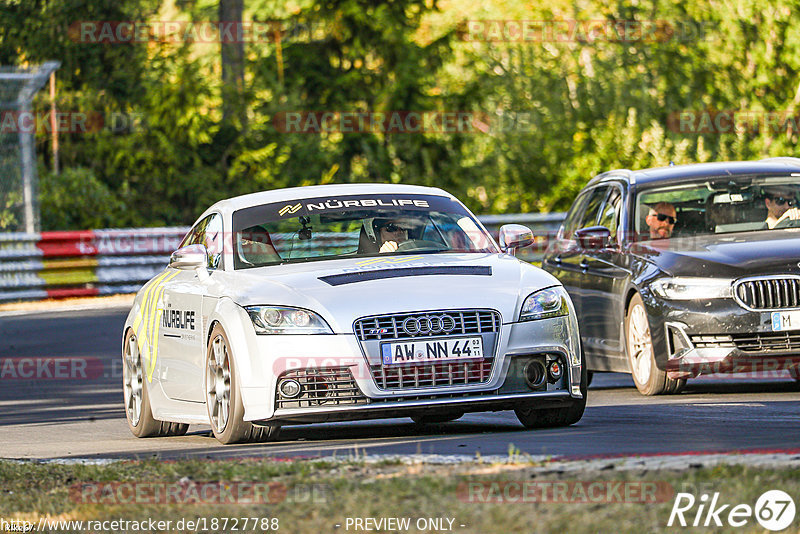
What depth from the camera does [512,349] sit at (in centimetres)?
930

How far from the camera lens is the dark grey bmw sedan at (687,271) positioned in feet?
38.1

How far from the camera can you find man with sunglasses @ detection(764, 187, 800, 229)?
1291cm

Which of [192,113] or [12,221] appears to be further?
[192,113]

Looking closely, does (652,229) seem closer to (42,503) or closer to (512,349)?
(512,349)

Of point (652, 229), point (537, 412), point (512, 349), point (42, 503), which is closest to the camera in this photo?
point (42, 503)

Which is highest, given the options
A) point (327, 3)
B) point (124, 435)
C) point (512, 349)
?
point (327, 3)

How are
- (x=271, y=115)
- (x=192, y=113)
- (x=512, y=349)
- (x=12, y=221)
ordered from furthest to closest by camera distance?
(x=271, y=115), (x=192, y=113), (x=12, y=221), (x=512, y=349)

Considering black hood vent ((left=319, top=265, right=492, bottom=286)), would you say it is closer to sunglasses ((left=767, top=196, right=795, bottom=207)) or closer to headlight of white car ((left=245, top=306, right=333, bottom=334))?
headlight of white car ((left=245, top=306, right=333, bottom=334))

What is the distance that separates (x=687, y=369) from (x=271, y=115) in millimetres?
24876

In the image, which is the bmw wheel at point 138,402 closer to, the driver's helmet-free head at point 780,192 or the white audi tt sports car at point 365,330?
the white audi tt sports car at point 365,330

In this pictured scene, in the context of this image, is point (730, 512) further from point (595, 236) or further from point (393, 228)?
point (595, 236)

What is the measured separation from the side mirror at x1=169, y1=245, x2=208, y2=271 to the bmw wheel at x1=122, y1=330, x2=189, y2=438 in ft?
3.82

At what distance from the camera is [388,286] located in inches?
368

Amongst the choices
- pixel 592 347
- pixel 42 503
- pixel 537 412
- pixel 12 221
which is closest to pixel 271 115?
pixel 12 221
